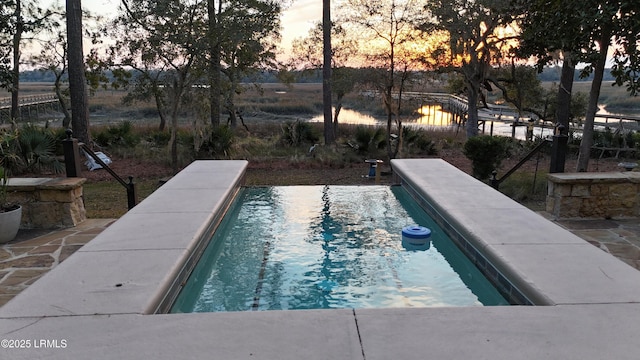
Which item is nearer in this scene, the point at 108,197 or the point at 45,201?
the point at 45,201

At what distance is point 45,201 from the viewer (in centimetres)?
575

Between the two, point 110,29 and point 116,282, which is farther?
point 110,29

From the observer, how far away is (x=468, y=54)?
63.2 feet

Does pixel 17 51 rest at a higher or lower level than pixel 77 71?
higher

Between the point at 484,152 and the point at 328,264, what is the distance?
20.4ft

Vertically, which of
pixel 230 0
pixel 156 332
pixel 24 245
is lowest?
pixel 24 245

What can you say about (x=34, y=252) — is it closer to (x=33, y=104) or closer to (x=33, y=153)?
(x=33, y=153)

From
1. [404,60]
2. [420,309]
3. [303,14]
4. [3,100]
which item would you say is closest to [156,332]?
[420,309]

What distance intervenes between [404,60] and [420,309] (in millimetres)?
10956

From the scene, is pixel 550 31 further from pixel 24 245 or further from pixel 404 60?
pixel 24 245

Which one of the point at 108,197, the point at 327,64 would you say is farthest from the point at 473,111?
the point at 108,197

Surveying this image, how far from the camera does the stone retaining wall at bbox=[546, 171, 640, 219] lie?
5941 mm

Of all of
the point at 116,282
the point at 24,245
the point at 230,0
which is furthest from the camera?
the point at 230,0

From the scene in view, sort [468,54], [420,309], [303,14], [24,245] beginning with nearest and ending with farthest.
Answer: [420,309] → [24,245] → [303,14] → [468,54]
